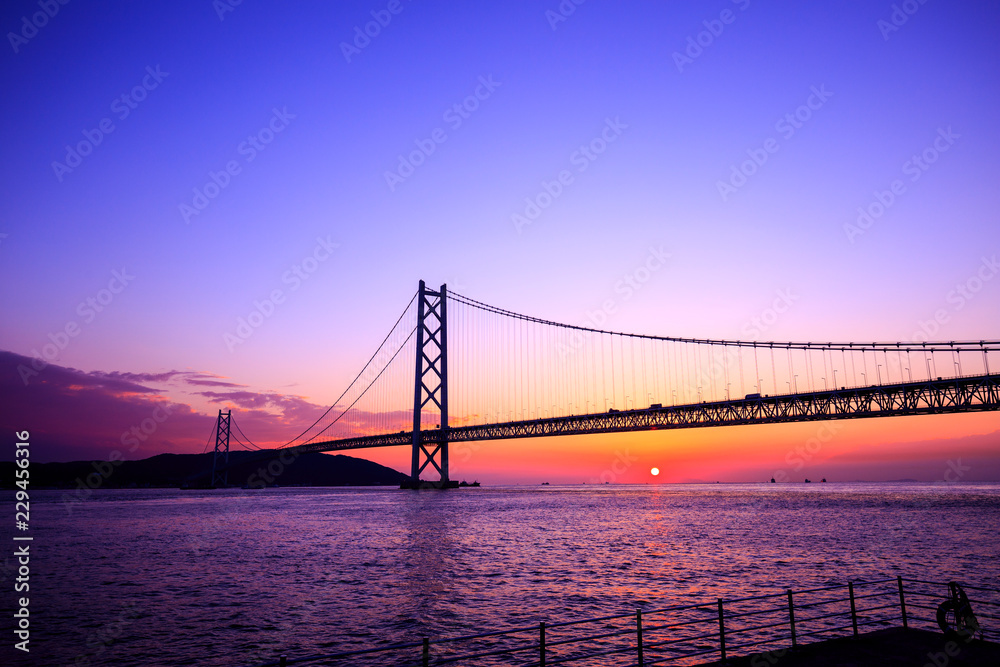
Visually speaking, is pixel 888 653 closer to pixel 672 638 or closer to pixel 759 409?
pixel 672 638

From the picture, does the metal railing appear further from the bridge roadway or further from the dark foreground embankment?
the bridge roadway

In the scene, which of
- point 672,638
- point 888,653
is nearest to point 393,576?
point 672,638

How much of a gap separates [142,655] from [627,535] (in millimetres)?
29661

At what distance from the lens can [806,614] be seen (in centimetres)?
1711

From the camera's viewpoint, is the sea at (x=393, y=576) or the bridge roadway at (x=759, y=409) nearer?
the sea at (x=393, y=576)

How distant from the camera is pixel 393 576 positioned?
78.9ft

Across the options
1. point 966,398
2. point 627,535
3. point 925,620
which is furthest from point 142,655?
point 966,398

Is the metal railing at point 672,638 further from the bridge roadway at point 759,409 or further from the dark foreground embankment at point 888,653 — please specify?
the bridge roadway at point 759,409

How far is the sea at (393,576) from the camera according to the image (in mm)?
15344

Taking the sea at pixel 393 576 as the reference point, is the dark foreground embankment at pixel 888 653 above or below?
above

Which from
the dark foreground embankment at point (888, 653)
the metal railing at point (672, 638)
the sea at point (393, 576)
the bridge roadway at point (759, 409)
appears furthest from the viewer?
the bridge roadway at point (759, 409)

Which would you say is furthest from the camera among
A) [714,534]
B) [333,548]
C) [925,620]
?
[714,534]

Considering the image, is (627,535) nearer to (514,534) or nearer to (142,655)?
(514,534)

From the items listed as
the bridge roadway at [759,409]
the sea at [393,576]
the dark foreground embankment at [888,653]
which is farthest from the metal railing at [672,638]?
the bridge roadway at [759,409]
